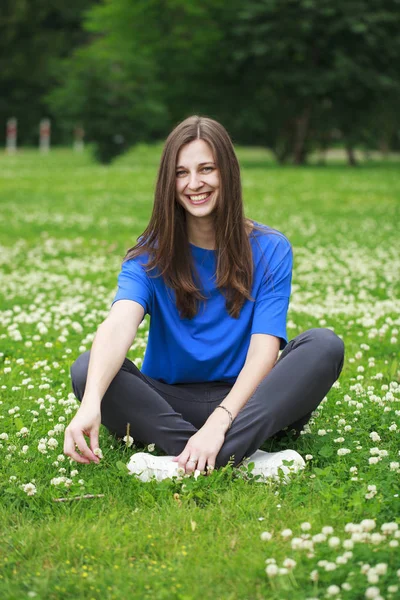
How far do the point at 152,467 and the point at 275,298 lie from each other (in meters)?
1.17

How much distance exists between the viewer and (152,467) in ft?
14.1

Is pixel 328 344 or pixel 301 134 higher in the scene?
pixel 301 134

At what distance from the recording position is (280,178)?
28016mm

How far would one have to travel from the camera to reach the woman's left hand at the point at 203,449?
423 centimetres

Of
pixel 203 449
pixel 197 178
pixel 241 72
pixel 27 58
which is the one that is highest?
pixel 27 58

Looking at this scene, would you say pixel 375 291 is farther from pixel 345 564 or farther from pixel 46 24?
pixel 46 24

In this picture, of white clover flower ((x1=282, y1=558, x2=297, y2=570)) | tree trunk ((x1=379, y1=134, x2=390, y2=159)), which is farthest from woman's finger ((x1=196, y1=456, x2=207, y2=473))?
tree trunk ((x1=379, y1=134, x2=390, y2=159))

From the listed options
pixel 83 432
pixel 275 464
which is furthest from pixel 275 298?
pixel 83 432

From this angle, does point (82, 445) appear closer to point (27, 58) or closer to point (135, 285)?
point (135, 285)

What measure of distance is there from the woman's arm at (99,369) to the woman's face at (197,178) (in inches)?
25.3

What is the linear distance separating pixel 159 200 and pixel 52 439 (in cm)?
145

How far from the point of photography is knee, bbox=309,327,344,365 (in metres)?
4.55

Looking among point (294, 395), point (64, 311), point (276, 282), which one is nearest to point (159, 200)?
point (276, 282)

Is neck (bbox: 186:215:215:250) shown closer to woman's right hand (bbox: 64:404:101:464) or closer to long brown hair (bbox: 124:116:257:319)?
long brown hair (bbox: 124:116:257:319)
